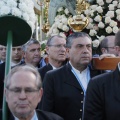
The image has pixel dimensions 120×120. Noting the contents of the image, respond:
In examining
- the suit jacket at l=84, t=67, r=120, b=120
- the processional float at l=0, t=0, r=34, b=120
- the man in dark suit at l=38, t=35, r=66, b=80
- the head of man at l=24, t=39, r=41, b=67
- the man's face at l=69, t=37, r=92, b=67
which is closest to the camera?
the processional float at l=0, t=0, r=34, b=120

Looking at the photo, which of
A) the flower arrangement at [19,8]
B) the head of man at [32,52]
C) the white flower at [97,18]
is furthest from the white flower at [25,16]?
the white flower at [97,18]

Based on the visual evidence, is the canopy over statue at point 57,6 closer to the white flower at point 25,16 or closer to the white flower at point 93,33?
the white flower at point 93,33

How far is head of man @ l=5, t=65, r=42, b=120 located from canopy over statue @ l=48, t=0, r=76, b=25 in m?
4.59

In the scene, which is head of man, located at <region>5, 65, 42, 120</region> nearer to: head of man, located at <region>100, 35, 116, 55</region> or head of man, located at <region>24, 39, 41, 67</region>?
head of man, located at <region>100, 35, 116, 55</region>

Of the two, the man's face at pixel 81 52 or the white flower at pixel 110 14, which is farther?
the white flower at pixel 110 14

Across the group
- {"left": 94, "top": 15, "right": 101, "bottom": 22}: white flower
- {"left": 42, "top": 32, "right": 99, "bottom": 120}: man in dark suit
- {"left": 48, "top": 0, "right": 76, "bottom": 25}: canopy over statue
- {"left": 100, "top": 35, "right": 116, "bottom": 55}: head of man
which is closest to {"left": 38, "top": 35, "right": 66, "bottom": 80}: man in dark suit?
{"left": 100, "top": 35, "right": 116, "bottom": 55}: head of man

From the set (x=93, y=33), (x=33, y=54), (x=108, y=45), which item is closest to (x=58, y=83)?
(x=108, y=45)

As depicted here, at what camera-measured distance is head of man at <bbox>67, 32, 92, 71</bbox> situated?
12.5 feet

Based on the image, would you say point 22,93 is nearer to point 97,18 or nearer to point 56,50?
point 56,50

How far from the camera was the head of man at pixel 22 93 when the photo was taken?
7.79 feet

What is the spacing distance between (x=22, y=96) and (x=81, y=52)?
5.12 ft

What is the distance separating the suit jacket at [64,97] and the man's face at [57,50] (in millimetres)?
1118

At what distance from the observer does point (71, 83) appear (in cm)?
375

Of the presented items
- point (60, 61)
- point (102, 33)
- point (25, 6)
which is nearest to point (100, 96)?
point (25, 6)
